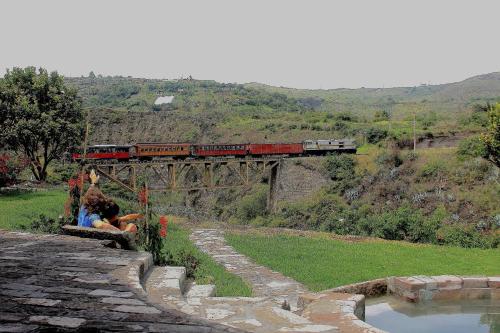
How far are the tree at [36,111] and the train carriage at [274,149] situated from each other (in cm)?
1156

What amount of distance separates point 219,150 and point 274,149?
3732mm

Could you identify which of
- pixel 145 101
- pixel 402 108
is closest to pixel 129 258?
pixel 145 101

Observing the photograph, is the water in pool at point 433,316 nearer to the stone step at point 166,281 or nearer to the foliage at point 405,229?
the stone step at point 166,281

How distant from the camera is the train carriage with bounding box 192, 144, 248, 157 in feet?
113

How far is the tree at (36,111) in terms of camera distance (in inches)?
1001

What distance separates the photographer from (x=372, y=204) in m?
29.2

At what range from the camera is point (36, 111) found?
2572cm

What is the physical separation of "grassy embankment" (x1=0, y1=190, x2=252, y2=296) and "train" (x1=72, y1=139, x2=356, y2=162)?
621 centimetres

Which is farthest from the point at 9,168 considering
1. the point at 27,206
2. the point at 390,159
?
the point at 390,159

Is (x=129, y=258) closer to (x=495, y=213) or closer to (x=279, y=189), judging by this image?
(x=495, y=213)

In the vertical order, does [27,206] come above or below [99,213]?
below

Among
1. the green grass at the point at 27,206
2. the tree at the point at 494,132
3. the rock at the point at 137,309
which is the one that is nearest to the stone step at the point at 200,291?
the rock at the point at 137,309

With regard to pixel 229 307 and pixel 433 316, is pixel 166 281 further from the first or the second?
pixel 433 316

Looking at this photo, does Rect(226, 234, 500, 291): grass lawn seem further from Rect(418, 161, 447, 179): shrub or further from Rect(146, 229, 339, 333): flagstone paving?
Rect(418, 161, 447, 179): shrub
